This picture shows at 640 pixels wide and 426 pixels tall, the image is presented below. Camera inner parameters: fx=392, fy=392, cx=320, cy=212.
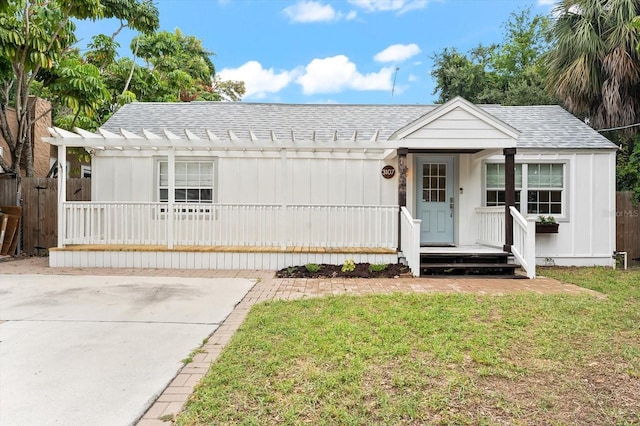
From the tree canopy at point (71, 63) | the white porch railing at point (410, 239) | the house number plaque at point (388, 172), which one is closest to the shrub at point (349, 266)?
the white porch railing at point (410, 239)

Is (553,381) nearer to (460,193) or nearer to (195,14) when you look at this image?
(460,193)

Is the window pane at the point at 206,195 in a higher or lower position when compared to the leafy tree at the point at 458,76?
lower

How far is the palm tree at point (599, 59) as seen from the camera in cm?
985

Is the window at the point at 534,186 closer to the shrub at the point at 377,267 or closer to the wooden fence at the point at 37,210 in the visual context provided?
the shrub at the point at 377,267

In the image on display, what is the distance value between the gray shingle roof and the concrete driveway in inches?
194

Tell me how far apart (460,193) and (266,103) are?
6239 millimetres

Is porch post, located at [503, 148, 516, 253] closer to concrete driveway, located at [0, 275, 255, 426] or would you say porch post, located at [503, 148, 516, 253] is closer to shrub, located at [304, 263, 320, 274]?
shrub, located at [304, 263, 320, 274]

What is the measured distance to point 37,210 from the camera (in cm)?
1023

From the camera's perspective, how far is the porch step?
789cm

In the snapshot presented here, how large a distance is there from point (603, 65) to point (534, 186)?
12.9 ft

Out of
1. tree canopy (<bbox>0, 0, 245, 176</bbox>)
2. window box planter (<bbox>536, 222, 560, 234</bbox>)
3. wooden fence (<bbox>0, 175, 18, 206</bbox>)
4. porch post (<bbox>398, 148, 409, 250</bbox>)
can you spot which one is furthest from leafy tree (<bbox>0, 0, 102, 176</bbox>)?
window box planter (<bbox>536, 222, 560, 234</bbox>)

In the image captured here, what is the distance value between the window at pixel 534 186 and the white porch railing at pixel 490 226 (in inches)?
20.1

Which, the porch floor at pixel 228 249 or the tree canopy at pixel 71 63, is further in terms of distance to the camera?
the tree canopy at pixel 71 63

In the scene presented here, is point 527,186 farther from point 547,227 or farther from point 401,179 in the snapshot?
point 401,179
